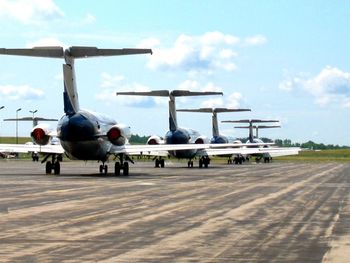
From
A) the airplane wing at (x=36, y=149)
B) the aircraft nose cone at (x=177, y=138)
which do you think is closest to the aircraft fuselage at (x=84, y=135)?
the airplane wing at (x=36, y=149)

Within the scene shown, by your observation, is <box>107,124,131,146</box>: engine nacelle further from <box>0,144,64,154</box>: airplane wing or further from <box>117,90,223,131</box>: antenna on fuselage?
<box>117,90,223,131</box>: antenna on fuselage

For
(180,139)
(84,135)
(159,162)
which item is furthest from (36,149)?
(159,162)

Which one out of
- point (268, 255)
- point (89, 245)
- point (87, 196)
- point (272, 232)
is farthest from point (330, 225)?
point (87, 196)

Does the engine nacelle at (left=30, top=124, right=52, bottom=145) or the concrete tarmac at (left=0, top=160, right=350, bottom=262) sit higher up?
the engine nacelle at (left=30, top=124, right=52, bottom=145)

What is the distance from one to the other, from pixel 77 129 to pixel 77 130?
0.21ft

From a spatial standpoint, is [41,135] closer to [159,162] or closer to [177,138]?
[177,138]

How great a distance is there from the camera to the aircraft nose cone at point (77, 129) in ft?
152

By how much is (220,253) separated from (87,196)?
51.9ft

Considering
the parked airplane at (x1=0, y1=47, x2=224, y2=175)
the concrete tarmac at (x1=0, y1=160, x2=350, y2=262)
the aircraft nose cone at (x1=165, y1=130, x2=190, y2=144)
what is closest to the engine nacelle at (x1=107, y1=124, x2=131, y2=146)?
the parked airplane at (x1=0, y1=47, x2=224, y2=175)

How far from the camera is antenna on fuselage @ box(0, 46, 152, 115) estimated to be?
4643 centimetres

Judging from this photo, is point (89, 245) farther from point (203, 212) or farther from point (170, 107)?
point (170, 107)

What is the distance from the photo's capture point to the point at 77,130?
152 ft

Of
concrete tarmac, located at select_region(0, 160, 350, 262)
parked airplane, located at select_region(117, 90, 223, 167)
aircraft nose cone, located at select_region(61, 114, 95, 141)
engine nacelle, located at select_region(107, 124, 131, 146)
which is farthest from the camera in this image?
parked airplane, located at select_region(117, 90, 223, 167)

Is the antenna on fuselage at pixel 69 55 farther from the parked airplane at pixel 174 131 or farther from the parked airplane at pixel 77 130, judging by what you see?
the parked airplane at pixel 174 131
